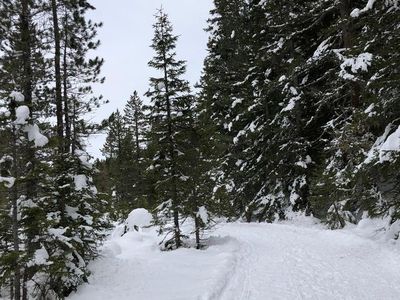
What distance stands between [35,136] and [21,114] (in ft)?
2.10

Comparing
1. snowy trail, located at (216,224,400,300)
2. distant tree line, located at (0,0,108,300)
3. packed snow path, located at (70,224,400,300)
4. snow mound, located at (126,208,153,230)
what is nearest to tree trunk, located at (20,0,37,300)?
distant tree line, located at (0,0,108,300)

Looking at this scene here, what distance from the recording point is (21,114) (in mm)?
9367

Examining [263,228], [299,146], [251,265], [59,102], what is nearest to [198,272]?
[251,265]

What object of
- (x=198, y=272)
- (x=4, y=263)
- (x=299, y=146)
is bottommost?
(x=198, y=272)

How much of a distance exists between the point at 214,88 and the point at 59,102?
1766cm

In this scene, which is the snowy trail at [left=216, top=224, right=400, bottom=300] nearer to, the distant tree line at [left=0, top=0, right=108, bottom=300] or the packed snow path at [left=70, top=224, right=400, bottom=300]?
the packed snow path at [left=70, top=224, right=400, bottom=300]

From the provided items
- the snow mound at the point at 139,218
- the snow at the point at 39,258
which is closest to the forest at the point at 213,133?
the snow at the point at 39,258

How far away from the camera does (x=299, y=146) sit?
70.3 ft

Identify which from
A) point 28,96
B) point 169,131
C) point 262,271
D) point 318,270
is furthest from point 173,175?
point 318,270

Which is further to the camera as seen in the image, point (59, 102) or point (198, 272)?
point (59, 102)

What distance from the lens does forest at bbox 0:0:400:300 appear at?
1042 centimetres

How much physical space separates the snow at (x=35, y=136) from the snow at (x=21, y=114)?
293 millimetres

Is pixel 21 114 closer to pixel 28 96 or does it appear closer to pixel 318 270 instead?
pixel 28 96

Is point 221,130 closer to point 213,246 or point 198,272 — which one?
point 213,246
